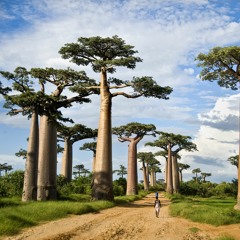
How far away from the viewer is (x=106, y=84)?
2461cm

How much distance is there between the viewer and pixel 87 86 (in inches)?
976

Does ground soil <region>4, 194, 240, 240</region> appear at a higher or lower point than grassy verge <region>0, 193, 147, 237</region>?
lower

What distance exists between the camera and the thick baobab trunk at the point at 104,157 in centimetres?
2238

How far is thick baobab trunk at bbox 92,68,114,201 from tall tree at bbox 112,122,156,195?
14.2m

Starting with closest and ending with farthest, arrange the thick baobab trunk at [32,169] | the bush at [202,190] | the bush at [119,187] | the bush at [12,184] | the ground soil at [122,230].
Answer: the ground soil at [122,230], the thick baobab trunk at [32,169], the bush at [12,184], the bush at [119,187], the bush at [202,190]

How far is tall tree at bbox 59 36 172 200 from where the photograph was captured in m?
22.6

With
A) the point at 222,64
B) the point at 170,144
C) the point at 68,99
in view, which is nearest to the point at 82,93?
the point at 68,99

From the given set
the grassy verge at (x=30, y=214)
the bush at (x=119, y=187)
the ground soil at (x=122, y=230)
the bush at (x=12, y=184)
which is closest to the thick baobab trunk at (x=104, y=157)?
the grassy verge at (x=30, y=214)

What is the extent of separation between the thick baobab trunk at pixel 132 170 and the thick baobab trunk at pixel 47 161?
17.6 meters

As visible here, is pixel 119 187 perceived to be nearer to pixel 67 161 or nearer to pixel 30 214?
pixel 67 161

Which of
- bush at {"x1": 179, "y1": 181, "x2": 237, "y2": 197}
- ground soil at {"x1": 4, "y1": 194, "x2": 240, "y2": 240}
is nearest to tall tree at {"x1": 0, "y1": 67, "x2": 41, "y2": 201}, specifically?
ground soil at {"x1": 4, "y1": 194, "x2": 240, "y2": 240}

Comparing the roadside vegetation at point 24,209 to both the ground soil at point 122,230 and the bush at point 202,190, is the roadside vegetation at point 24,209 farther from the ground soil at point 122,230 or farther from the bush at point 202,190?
the bush at point 202,190

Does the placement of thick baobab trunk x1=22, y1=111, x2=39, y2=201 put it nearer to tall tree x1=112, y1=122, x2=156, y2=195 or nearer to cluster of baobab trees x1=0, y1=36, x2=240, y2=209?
cluster of baobab trees x1=0, y1=36, x2=240, y2=209

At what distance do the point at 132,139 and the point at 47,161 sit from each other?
762 inches
